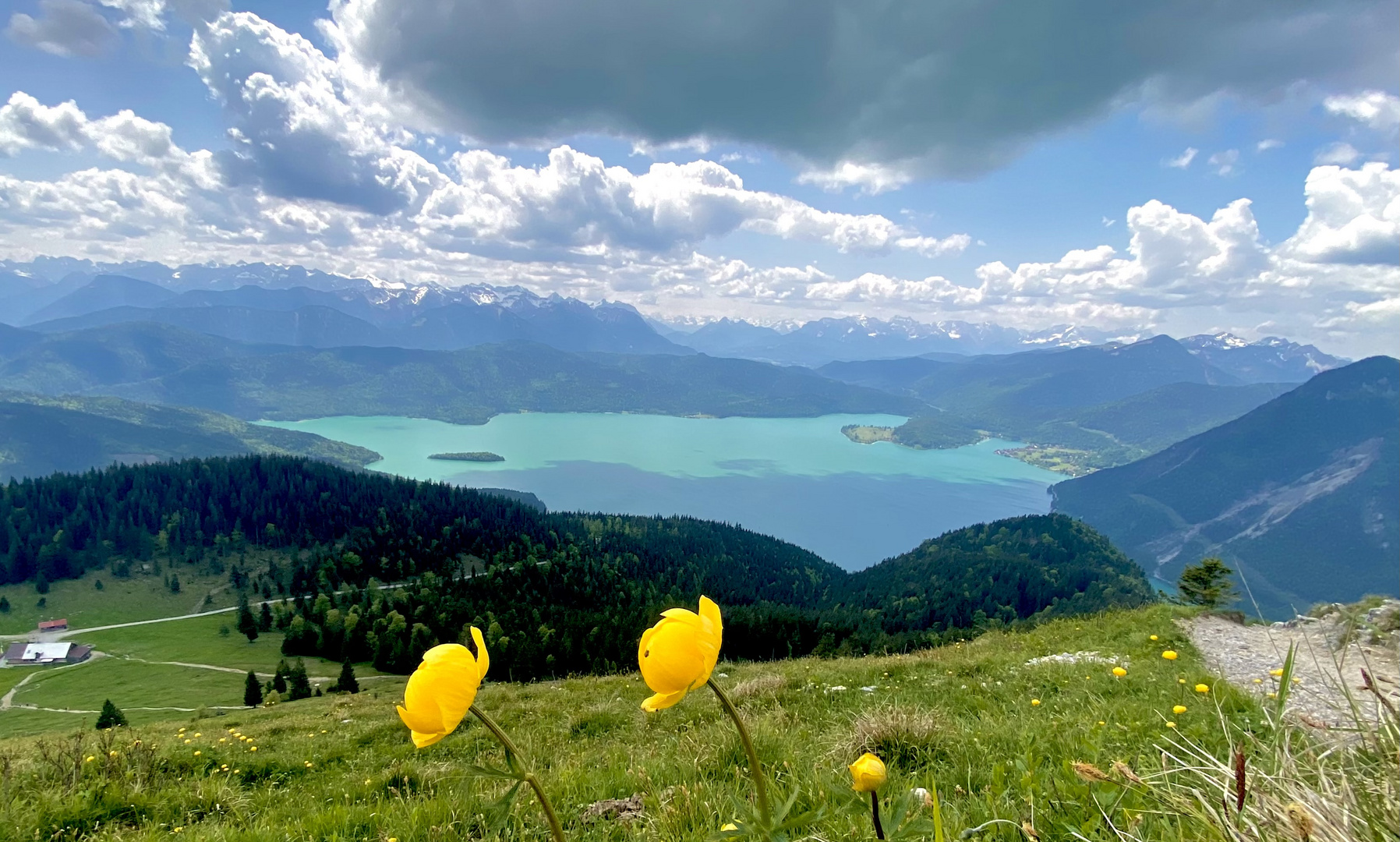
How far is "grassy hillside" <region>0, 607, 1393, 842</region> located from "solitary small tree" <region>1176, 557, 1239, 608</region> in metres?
10.5

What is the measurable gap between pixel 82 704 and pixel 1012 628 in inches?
2755

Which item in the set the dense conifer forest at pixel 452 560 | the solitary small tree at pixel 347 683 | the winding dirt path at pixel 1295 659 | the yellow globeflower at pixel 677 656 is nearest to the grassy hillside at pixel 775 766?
the yellow globeflower at pixel 677 656

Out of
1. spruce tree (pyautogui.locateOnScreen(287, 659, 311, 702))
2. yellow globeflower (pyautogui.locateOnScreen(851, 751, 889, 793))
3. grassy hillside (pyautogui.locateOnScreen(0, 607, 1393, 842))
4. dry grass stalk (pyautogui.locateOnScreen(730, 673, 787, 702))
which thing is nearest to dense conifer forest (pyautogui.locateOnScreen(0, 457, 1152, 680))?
spruce tree (pyautogui.locateOnScreen(287, 659, 311, 702))

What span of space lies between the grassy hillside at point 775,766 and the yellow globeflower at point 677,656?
12.7 inches

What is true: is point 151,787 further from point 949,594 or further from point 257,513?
point 257,513

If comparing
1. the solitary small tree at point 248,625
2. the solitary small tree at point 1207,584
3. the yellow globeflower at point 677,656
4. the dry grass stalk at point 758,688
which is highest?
the yellow globeflower at point 677,656

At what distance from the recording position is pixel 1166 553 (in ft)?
645

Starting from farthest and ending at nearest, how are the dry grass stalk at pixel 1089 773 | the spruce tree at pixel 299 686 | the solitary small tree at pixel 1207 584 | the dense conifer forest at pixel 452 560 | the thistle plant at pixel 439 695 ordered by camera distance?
the dense conifer forest at pixel 452 560, the spruce tree at pixel 299 686, the solitary small tree at pixel 1207 584, the thistle plant at pixel 439 695, the dry grass stalk at pixel 1089 773

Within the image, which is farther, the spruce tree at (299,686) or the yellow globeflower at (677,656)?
the spruce tree at (299,686)

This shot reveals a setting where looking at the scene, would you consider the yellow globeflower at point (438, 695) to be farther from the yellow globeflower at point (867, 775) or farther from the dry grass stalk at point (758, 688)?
the dry grass stalk at point (758, 688)

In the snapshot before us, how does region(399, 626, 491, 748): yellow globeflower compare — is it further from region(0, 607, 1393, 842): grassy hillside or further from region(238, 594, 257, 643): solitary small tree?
region(238, 594, 257, 643): solitary small tree

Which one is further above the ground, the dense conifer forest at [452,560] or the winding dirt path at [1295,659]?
the winding dirt path at [1295,659]

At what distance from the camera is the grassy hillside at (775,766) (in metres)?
2.37

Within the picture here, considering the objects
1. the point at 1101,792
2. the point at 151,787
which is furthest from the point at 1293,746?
the point at 151,787
